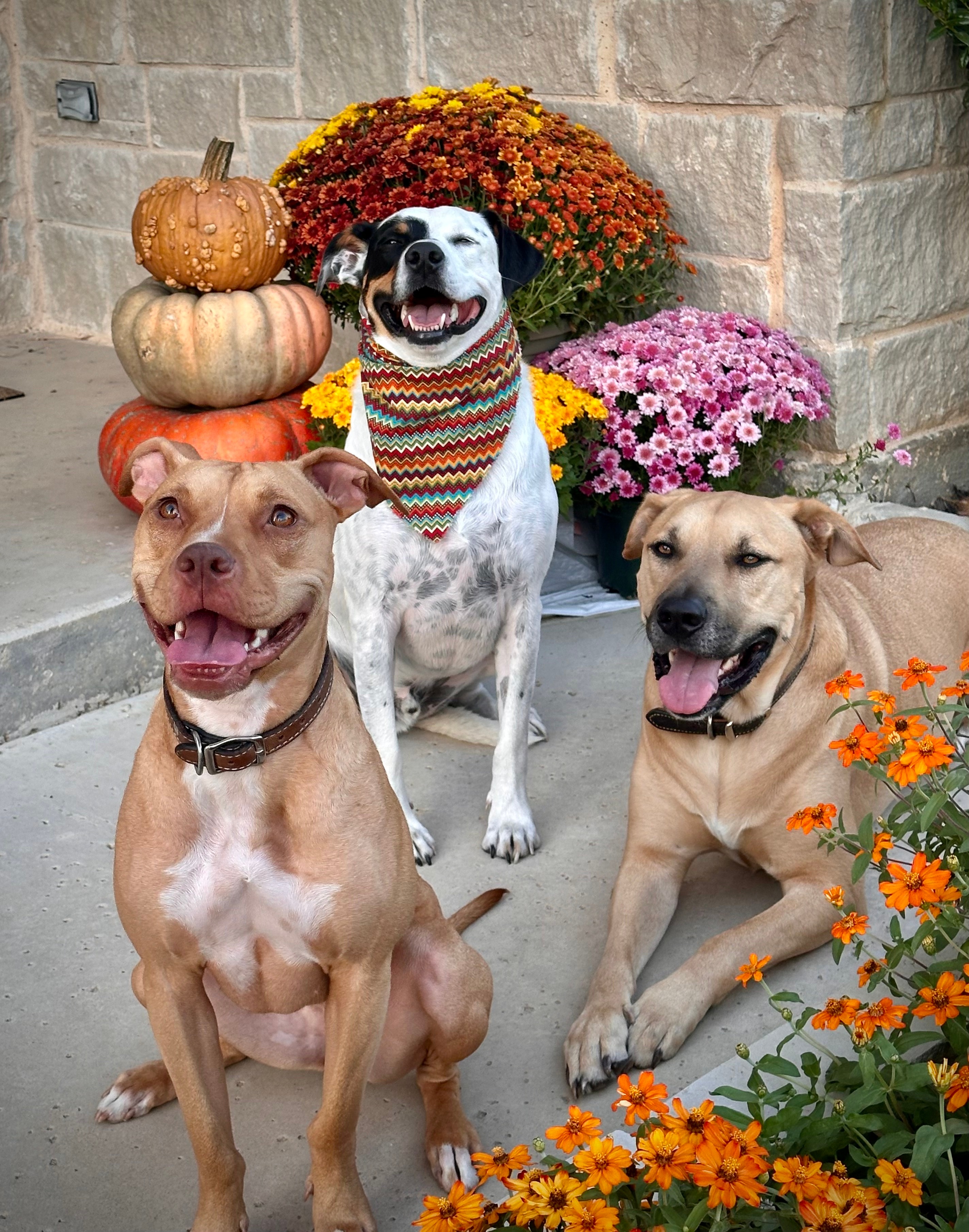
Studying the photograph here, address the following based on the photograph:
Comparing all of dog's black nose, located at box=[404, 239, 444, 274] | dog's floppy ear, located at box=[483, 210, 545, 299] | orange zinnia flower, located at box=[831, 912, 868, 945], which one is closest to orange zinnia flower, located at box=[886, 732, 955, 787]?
orange zinnia flower, located at box=[831, 912, 868, 945]

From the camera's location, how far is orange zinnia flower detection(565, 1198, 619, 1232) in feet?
5.48

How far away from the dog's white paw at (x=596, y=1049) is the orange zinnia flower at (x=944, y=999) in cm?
100

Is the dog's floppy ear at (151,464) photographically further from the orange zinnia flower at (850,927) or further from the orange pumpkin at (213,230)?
the orange pumpkin at (213,230)

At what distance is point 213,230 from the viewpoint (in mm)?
4891

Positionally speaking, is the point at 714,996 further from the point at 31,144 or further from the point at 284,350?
the point at 31,144

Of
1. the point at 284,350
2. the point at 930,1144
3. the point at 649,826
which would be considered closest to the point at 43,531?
the point at 284,350

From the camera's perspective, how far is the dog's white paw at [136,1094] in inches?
104

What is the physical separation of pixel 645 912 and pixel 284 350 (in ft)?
9.00

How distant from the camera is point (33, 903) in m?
3.36

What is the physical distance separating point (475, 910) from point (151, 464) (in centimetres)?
127

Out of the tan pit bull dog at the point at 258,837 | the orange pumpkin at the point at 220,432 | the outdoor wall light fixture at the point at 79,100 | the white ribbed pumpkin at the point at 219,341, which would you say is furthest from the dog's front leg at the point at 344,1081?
the outdoor wall light fixture at the point at 79,100

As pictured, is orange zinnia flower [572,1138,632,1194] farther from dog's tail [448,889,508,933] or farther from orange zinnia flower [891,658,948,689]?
dog's tail [448,889,508,933]

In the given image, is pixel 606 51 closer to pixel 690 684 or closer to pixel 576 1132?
pixel 690 684

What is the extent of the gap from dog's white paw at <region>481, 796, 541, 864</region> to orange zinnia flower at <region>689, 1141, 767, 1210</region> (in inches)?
76.4
